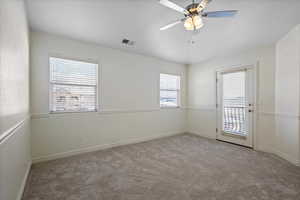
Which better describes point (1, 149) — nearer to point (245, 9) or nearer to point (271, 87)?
point (245, 9)

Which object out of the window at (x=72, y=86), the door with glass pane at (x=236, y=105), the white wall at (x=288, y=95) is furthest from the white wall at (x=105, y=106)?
the white wall at (x=288, y=95)

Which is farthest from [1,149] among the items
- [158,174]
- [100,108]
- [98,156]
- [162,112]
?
[162,112]

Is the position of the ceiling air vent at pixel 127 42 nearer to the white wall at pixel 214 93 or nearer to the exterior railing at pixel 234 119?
the white wall at pixel 214 93

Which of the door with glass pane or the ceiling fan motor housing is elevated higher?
the ceiling fan motor housing

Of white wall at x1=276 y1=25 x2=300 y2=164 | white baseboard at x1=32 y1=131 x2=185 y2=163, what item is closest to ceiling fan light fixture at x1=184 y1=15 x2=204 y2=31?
white wall at x1=276 y1=25 x2=300 y2=164

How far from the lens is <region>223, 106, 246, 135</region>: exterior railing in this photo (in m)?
3.81

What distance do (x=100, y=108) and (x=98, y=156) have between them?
3.56 feet

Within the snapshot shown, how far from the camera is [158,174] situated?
2350 millimetres

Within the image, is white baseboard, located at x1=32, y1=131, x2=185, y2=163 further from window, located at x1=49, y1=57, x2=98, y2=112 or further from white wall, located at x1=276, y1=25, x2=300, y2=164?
white wall, located at x1=276, y1=25, x2=300, y2=164

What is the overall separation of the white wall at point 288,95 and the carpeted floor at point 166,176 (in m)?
0.34

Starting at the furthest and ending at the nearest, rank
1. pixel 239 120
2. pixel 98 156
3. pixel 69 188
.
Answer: pixel 239 120
pixel 98 156
pixel 69 188

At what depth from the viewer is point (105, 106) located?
11.8 feet

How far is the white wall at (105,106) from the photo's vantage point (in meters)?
2.82

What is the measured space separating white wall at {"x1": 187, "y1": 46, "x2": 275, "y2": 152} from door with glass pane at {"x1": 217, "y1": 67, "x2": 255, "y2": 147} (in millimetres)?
163
